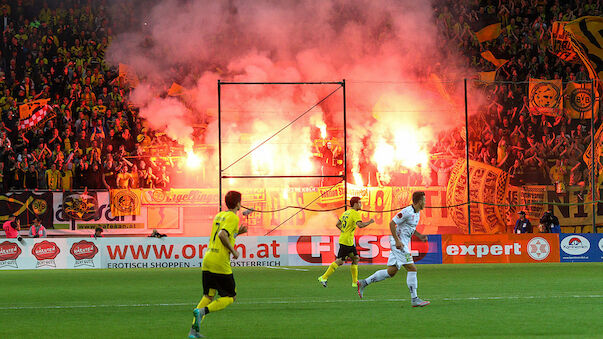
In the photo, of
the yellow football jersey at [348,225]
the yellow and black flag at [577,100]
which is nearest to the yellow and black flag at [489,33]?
the yellow and black flag at [577,100]

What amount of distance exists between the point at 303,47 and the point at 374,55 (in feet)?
10.0

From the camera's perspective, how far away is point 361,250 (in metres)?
25.4

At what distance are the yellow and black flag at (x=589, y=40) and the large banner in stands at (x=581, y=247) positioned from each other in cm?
937

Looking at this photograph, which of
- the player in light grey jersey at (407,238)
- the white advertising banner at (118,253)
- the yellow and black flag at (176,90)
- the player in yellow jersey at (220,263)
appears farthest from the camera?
the yellow and black flag at (176,90)

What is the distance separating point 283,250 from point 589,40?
16.3 metres

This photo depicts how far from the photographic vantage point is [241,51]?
33875 mm

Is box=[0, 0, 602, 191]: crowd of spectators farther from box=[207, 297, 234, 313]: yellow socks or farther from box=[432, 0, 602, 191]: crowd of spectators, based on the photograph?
box=[207, 297, 234, 313]: yellow socks

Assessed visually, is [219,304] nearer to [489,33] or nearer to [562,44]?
[562,44]

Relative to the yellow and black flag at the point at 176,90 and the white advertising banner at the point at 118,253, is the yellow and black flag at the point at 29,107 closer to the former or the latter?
the yellow and black flag at the point at 176,90

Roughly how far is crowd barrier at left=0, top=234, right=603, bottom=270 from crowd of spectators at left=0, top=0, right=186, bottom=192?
2.97 m

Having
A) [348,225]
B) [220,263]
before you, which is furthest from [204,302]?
[348,225]

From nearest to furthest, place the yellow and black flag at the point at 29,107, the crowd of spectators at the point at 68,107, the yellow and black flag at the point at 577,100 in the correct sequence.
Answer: the crowd of spectators at the point at 68,107 < the yellow and black flag at the point at 577,100 < the yellow and black flag at the point at 29,107

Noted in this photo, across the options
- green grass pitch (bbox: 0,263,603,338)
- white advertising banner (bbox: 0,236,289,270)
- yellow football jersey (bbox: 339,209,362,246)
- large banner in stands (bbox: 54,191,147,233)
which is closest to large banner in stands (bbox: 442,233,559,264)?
green grass pitch (bbox: 0,263,603,338)

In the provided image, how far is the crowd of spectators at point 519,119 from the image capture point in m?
29.0
